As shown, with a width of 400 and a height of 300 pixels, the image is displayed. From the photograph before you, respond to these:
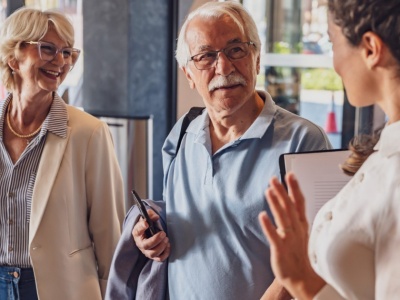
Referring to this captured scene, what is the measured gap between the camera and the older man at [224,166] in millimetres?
1923

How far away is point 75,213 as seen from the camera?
8.19ft

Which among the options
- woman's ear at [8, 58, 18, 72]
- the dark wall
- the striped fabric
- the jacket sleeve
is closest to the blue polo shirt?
the jacket sleeve

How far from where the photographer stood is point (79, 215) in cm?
252

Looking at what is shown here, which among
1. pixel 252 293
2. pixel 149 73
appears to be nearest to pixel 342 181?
pixel 252 293

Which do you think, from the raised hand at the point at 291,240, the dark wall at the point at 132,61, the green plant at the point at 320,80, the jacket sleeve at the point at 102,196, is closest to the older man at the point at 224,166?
the jacket sleeve at the point at 102,196

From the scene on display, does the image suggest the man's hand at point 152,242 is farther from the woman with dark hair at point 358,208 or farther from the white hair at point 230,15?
the woman with dark hair at point 358,208

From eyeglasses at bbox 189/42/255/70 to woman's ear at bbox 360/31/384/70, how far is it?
0.92 meters

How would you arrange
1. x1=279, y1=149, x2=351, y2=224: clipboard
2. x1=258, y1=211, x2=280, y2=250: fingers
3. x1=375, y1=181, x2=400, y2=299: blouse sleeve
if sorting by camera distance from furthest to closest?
x1=279, y1=149, x2=351, y2=224: clipboard
x1=258, y1=211, x2=280, y2=250: fingers
x1=375, y1=181, x2=400, y2=299: blouse sleeve

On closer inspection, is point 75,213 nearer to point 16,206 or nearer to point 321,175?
point 16,206

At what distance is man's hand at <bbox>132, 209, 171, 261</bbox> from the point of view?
203 centimetres

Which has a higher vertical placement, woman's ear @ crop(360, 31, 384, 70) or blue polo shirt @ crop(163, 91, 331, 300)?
woman's ear @ crop(360, 31, 384, 70)

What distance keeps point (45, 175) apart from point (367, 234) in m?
1.59

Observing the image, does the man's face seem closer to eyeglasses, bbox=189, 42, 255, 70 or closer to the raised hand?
eyeglasses, bbox=189, 42, 255, 70

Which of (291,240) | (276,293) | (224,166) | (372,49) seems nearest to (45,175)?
(224,166)
